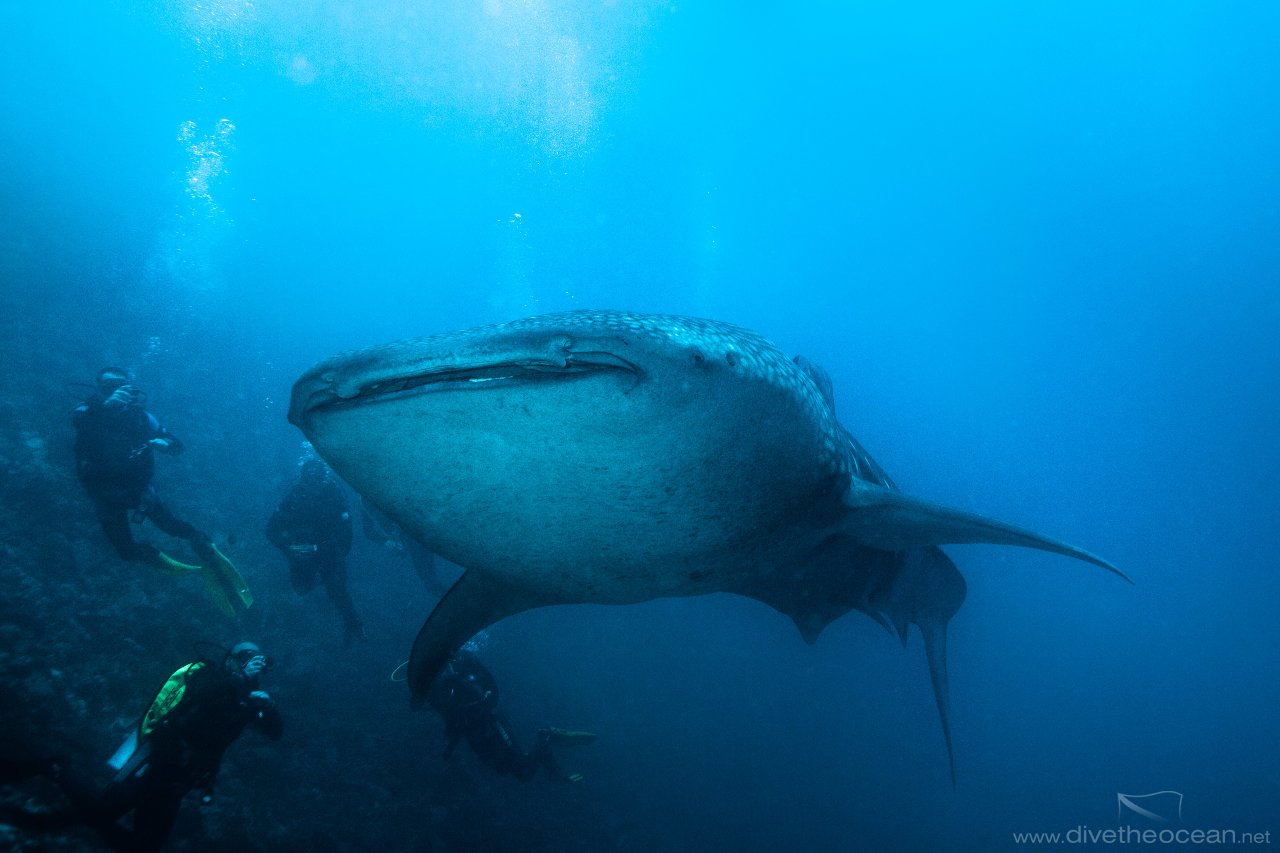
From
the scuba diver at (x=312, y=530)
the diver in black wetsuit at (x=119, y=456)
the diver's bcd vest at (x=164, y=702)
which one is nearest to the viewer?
the diver's bcd vest at (x=164, y=702)

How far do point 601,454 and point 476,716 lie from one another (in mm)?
8895

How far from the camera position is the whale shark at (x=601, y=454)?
1.65 meters

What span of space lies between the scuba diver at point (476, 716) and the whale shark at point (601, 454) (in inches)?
249

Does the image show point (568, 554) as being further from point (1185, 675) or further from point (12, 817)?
point (1185, 675)

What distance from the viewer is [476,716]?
9094mm

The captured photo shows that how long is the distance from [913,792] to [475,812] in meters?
19.9

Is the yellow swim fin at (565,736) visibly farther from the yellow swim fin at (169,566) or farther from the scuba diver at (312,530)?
the yellow swim fin at (169,566)

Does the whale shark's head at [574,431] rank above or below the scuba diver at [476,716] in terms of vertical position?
above

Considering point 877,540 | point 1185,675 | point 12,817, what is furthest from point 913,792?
point 1185,675

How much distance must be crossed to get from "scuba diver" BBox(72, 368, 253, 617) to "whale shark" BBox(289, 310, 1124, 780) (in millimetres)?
7336

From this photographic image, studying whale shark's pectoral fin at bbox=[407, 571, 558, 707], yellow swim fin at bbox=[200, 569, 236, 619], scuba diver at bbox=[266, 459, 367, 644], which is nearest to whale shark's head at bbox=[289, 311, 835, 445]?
whale shark's pectoral fin at bbox=[407, 571, 558, 707]

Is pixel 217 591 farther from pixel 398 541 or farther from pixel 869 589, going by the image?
pixel 869 589

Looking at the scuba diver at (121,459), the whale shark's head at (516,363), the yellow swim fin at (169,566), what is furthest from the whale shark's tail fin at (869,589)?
the scuba diver at (121,459)

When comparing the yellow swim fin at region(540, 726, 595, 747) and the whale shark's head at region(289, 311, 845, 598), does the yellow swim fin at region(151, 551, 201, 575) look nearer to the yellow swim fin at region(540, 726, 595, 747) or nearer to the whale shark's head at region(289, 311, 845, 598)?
the yellow swim fin at region(540, 726, 595, 747)
